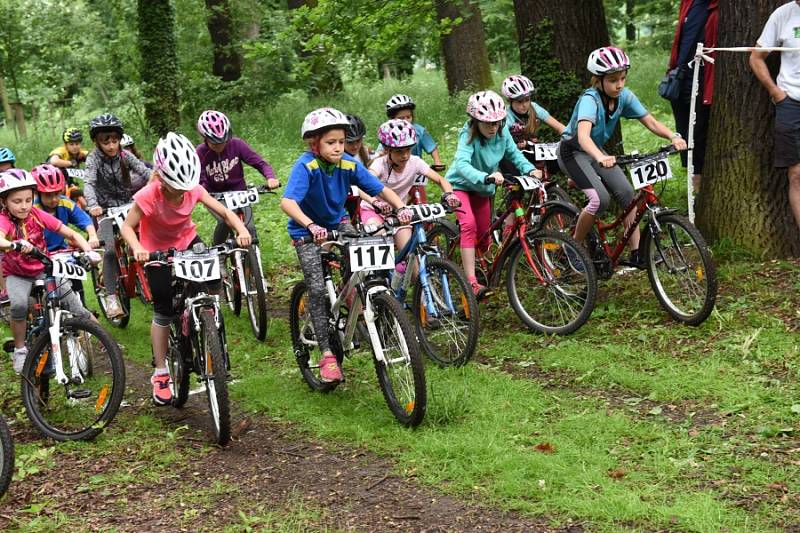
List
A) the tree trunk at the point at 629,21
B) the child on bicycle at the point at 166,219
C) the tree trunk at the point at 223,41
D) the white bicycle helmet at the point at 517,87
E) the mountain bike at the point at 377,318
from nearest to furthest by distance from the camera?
the mountain bike at the point at 377,318 → the child on bicycle at the point at 166,219 → the white bicycle helmet at the point at 517,87 → the tree trunk at the point at 223,41 → the tree trunk at the point at 629,21

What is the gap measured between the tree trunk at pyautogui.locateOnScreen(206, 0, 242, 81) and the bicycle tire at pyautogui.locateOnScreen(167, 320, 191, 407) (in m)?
17.4

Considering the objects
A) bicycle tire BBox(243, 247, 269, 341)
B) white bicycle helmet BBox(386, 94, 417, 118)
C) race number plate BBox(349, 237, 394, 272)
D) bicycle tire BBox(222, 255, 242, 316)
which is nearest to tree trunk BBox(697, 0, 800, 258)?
white bicycle helmet BBox(386, 94, 417, 118)

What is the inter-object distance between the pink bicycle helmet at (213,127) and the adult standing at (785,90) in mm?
5119

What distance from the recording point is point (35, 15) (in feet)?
85.1

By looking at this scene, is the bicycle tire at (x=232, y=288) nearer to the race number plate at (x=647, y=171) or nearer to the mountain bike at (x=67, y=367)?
the mountain bike at (x=67, y=367)

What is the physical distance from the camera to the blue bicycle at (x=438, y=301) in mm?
6809

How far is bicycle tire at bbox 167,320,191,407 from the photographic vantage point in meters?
6.63

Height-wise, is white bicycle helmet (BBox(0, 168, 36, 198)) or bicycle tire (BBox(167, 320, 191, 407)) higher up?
white bicycle helmet (BBox(0, 168, 36, 198))

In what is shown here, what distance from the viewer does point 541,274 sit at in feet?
24.9

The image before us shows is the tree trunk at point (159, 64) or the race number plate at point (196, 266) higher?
the tree trunk at point (159, 64)

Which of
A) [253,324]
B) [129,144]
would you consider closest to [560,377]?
[253,324]

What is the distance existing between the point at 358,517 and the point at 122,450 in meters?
2.12

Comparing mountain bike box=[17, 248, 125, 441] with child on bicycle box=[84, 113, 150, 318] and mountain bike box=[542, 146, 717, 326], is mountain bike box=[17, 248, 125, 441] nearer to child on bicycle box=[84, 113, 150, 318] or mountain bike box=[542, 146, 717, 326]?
child on bicycle box=[84, 113, 150, 318]

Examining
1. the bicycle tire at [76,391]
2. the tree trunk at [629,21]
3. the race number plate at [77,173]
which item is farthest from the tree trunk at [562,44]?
the tree trunk at [629,21]
